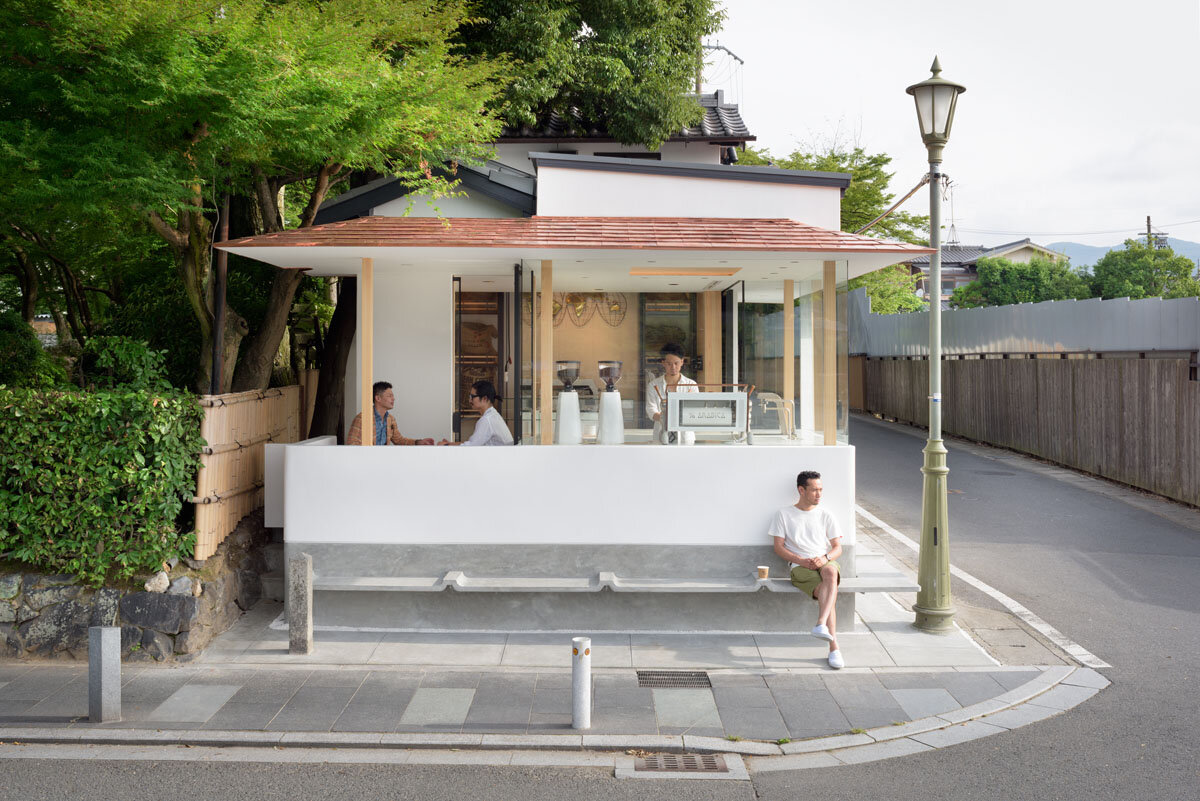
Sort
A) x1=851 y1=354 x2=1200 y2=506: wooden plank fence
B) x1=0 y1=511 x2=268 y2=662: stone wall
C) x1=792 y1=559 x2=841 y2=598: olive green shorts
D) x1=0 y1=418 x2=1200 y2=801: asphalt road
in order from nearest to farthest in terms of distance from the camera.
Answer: x1=0 y1=418 x2=1200 y2=801: asphalt road < x1=0 y1=511 x2=268 y2=662: stone wall < x1=792 y1=559 x2=841 y2=598: olive green shorts < x1=851 y1=354 x2=1200 y2=506: wooden plank fence

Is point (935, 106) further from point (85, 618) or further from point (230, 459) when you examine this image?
point (85, 618)

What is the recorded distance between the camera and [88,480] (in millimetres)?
8164

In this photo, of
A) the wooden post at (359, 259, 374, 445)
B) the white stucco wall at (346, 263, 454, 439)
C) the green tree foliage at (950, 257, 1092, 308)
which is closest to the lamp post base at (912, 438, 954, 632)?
the wooden post at (359, 259, 374, 445)

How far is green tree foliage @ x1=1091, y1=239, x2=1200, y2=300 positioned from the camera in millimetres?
41000

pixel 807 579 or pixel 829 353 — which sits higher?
pixel 829 353

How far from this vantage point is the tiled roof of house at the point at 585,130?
20.1m

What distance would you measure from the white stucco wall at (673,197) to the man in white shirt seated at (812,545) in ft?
13.6

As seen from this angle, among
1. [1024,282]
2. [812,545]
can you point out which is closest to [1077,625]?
[812,545]

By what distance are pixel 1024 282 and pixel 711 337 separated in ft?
130

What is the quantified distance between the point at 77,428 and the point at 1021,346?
18.2 metres

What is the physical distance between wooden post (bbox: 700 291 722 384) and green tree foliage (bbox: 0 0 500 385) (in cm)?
435

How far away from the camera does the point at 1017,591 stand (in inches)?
407

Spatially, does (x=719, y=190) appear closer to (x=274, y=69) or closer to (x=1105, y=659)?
(x=274, y=69)

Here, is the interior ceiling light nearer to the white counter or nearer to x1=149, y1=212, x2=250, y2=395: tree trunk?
the white counter
